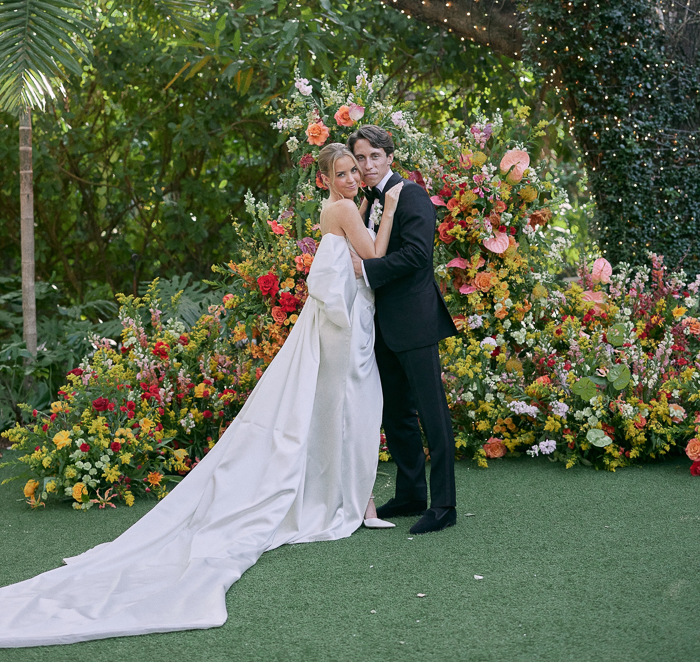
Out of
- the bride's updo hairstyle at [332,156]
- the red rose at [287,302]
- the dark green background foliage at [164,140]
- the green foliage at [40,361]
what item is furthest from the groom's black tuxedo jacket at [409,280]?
the dark green background foliage at [164,140]

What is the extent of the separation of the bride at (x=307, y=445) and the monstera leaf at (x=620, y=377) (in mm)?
1593

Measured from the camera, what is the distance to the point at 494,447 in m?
4.52

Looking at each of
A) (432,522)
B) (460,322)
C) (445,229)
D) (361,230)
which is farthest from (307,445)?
(445,229)

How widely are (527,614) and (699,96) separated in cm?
551

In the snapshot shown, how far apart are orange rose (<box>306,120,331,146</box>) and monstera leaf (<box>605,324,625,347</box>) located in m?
2.07

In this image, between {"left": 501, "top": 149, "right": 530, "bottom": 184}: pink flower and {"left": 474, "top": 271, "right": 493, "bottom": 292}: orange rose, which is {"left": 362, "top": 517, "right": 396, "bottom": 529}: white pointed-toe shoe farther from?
{"left": 501, "top": 149, "right": 530, "bottom": 184}: pink flower

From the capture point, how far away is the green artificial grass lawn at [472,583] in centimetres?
223

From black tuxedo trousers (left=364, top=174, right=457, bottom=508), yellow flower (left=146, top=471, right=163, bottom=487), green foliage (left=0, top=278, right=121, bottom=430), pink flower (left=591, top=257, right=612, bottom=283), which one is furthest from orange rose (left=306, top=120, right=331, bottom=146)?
yellow flower (left=146, top=471, right=163, bottom=487)

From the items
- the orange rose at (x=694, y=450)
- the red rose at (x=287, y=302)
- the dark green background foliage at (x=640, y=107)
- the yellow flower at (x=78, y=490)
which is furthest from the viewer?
the dark green background foliage at (x=640, y=107)

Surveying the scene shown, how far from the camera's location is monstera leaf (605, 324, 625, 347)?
14.7 feet

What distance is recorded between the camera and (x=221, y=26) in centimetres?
596

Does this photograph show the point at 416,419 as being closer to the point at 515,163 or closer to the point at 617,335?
the point at 617,335

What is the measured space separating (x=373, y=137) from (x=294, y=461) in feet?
4.82

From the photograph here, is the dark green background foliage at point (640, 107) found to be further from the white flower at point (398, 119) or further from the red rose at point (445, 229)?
the white flower at point (398, 119)
